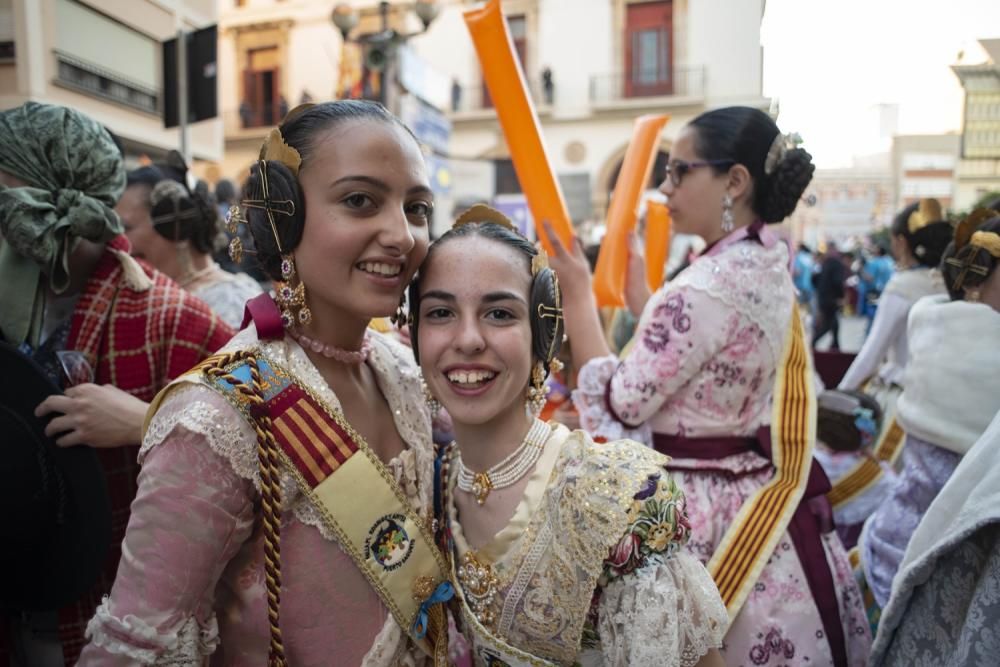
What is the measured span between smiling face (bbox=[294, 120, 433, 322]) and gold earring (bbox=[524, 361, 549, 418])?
14.8 inches

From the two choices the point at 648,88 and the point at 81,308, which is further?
the point at 648,88

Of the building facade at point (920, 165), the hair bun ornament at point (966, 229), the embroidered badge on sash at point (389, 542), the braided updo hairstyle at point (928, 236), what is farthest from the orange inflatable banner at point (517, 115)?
the building facade at point (920, 165)

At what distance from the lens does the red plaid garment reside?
78.4 inches

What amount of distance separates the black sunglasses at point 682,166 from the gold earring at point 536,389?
47.1 inches

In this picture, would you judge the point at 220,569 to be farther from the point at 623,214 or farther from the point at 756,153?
the point at 623,214

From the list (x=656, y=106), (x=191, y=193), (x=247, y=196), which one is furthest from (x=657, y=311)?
(x=656, y=106)

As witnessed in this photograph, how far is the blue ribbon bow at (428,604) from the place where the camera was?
5.08ft

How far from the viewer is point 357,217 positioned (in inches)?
58.2

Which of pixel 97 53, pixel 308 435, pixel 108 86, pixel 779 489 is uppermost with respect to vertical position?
Answer: pixel 108 86

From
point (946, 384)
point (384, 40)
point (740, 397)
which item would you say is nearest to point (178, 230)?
point (740, 397)

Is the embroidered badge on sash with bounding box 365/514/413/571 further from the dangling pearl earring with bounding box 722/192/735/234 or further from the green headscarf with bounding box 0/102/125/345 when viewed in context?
the dangling pearl earring with bounding box 722/192/735/234

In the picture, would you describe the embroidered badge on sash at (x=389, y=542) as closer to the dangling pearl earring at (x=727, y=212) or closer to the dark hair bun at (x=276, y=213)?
the dark hair bun at (x=276, y=213)

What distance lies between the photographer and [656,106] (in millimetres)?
19469

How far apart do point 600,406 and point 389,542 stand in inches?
43.0
